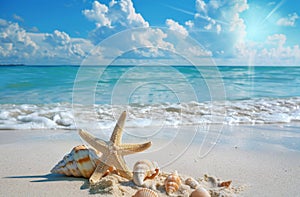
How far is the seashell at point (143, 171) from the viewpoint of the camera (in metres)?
2.77

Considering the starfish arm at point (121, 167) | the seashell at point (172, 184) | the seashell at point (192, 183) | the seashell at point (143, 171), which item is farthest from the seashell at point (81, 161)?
the seashell at point (192, 183)

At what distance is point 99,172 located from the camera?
279 centimetres

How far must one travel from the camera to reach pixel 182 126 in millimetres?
6297

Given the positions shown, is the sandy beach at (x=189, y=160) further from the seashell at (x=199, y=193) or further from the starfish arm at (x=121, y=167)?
the seashell at (x=199, y=193)

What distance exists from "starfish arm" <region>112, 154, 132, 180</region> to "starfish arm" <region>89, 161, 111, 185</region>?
9 centimetres

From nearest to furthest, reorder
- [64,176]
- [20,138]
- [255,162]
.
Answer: [64,176] → [255,162] → [20,138]

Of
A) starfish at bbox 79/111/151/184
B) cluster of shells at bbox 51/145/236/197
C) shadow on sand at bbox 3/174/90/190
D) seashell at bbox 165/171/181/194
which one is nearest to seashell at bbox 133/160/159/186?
cluster of shells at bbox 51/145/236/197

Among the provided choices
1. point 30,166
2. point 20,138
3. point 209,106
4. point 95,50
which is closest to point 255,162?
point 95,50

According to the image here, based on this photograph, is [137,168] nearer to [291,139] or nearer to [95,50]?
[95,50]

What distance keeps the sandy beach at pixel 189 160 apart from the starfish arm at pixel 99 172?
10 centimetres

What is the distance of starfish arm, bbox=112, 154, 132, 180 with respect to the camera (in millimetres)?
2840

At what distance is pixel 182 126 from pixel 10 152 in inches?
134

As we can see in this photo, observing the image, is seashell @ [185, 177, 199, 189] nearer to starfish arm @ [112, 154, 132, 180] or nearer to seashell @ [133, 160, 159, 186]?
seashell @ [133, 160, 159, 186]

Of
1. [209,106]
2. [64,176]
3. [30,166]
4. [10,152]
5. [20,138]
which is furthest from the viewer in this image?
[209,106]
